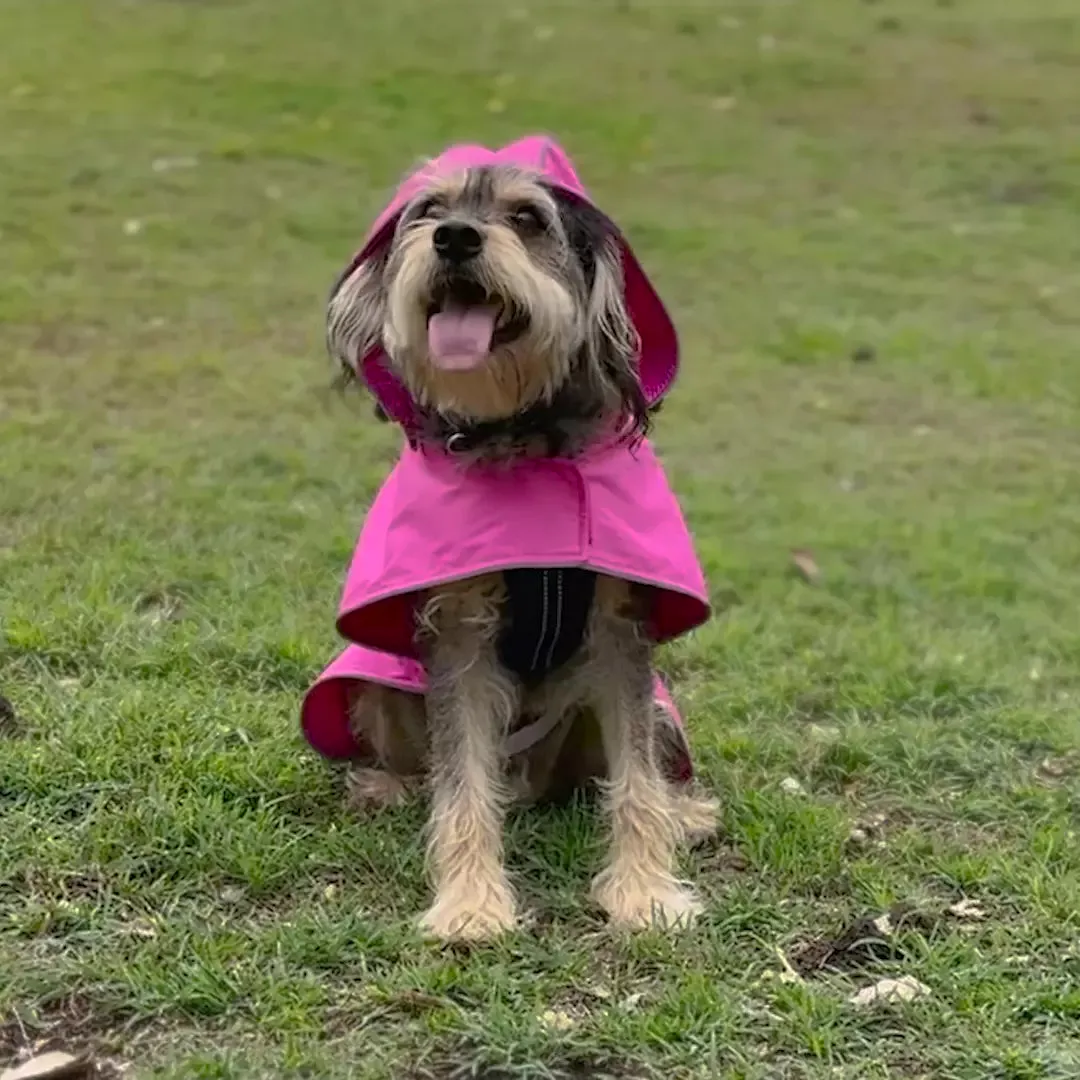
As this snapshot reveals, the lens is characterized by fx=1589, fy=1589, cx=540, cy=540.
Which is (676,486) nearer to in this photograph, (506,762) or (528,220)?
(506,762)

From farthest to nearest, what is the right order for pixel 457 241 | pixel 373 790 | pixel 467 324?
pixel 373 790, pixel 467 324, pixel 457 241

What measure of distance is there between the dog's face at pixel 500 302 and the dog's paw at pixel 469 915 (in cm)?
118

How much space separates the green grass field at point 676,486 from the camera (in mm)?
3549

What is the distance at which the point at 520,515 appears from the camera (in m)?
3.92

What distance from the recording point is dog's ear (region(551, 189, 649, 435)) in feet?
12.9

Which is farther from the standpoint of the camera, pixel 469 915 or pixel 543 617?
pixel 543 617

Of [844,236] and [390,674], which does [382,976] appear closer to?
[390,674]

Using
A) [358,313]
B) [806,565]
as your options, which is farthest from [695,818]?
[806,565]

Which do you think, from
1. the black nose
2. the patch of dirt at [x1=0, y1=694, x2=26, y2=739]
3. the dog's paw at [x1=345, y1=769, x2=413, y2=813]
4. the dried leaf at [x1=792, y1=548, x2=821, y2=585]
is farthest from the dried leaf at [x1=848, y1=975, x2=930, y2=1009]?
the dried leaf at [x1=792, y1=548, x2=821, y2=585]

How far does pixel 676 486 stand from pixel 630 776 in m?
3.76

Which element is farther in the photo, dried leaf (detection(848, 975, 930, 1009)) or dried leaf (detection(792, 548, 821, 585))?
dried leaf (detection(792, 548, 821, 585))

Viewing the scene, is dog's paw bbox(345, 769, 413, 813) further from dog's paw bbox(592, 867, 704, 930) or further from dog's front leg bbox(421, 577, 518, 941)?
dog's paw bbox(592, 867, 704, 930)

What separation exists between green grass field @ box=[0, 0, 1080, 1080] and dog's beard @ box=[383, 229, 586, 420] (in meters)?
1.24

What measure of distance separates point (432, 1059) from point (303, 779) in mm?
1326
